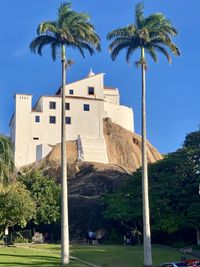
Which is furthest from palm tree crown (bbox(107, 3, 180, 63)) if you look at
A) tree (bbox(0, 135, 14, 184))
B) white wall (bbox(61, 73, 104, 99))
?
white wall (bbox(61, 73, 104, 99))

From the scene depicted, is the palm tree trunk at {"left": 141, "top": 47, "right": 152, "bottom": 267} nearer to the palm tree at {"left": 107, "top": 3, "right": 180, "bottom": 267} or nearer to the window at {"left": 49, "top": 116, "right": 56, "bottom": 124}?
the palm tree at {"left": 107, "top": 3, "right": 180, "bottom": 267}

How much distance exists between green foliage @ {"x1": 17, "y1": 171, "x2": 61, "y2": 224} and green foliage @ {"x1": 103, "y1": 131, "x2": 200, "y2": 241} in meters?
5.81

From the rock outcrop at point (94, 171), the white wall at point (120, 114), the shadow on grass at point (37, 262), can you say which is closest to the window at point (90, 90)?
the white wall at point (120, 114)

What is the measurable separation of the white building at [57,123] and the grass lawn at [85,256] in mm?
46515

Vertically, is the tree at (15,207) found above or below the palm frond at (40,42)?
below

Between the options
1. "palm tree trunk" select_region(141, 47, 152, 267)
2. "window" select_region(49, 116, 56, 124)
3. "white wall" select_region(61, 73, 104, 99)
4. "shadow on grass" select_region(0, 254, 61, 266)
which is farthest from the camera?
"white wall" select_region(61, 73, 104, 99)

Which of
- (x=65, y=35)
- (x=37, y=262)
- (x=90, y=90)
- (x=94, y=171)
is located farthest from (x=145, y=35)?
(x=90, y=90)

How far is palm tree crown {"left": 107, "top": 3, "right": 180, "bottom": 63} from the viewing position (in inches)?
1725

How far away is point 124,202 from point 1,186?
2174cm

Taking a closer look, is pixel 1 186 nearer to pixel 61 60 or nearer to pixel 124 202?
pixel 61 60

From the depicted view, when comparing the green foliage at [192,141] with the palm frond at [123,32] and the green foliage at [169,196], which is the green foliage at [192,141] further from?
the palm frond at [123,32]

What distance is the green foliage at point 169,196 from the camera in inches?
2299

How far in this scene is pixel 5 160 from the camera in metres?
44.3

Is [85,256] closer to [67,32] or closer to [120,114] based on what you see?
[67,32]
